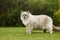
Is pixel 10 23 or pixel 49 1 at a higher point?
pixel 49 1

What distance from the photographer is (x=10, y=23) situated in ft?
92.0

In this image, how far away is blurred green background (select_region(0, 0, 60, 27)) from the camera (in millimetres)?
28000

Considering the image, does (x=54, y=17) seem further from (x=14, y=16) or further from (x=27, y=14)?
(x=27, y=14)

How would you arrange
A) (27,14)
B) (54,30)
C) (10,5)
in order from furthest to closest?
(10,5), (54,30), (27,14)

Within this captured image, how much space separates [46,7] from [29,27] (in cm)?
1117

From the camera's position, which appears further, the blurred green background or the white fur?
the blurred green background

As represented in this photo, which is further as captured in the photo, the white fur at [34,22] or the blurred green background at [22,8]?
the blurred green background at [22,8]

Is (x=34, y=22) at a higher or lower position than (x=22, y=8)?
lower

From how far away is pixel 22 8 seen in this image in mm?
28656

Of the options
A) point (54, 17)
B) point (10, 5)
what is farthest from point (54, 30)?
point (10, 5)

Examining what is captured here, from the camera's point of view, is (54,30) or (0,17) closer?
(54,30)

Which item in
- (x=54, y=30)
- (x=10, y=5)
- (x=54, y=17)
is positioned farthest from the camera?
(x=10, y=5)

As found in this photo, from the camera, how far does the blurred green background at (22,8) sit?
28.0m

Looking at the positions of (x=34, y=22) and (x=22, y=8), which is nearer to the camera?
(x=34, y=22)
